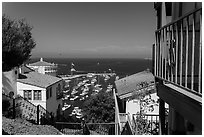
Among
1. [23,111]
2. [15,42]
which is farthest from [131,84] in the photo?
[15,42]

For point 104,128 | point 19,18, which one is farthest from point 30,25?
point 104,128

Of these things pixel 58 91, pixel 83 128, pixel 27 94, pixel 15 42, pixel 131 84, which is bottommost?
pixel 83 128

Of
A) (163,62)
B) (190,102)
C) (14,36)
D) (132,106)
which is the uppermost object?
(14,36)

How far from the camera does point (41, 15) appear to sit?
5414 millimetres

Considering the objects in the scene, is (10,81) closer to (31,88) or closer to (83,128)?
(31,88)

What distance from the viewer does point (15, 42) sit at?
469 centimetres

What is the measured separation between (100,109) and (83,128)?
399 centimetres

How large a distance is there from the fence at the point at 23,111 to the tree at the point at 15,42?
6.50 feet

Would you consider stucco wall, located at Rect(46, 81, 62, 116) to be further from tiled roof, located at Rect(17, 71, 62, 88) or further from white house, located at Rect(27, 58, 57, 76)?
Result: white house, located at Rect(27, 58, 57, 76)

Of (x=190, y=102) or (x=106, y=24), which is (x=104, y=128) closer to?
(x=106, y=24)

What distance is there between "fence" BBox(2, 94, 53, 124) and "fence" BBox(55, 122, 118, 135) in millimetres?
513

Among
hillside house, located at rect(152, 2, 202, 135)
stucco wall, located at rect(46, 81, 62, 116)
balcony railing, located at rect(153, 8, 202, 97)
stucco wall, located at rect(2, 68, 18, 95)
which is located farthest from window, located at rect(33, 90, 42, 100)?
balcony railing, located at rect(153, 8, 202, 97)

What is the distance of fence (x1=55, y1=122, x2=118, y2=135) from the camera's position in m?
6.54

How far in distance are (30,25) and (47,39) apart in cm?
48
